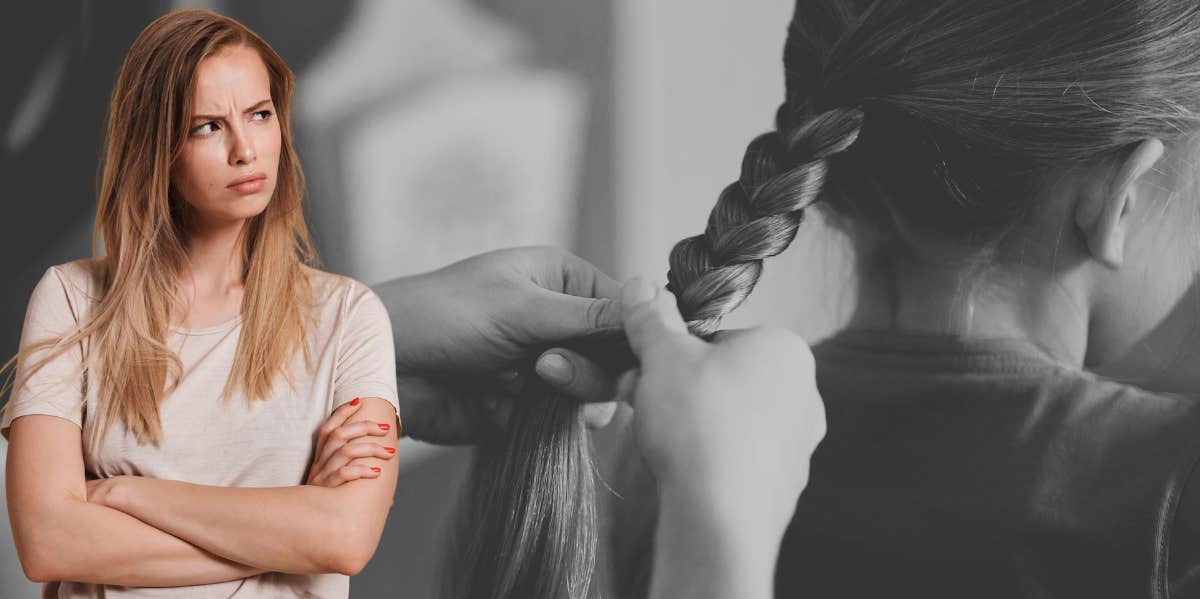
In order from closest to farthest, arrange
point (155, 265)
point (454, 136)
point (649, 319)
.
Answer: point (155, 265) → point (649, 319) → point (454, 136)

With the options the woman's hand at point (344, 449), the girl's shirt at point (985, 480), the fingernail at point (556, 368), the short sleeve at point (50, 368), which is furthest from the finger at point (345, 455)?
the girl's shirt at point (985, 480)

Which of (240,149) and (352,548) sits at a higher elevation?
(240,149)

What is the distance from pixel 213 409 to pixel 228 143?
0.25 metres

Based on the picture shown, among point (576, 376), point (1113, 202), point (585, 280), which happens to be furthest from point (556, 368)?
point (1113, 202)

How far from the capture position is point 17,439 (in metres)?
0.92

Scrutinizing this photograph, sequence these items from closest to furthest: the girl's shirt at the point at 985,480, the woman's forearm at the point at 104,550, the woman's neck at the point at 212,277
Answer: the woman's forearm at the point at 104,550
the woman's neck at the point at 212,277
the girl's shirt at the point at 985,480

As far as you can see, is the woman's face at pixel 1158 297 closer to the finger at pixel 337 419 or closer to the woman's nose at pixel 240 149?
the finger at pixel 337 419

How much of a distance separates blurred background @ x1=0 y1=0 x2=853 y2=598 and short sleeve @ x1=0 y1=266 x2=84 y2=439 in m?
0.52

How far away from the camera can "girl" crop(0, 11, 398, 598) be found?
0.90 meters

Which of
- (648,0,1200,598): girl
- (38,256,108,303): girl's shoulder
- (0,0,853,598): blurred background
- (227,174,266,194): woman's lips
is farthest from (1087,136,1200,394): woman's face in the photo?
(38,256,108,303): girl's shoulder

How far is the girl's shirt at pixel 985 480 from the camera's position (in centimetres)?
115

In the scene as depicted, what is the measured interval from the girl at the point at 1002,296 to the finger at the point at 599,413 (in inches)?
6.4

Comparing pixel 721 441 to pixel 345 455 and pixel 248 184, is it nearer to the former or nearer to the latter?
pixel 345 455

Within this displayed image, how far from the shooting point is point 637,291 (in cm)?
133
